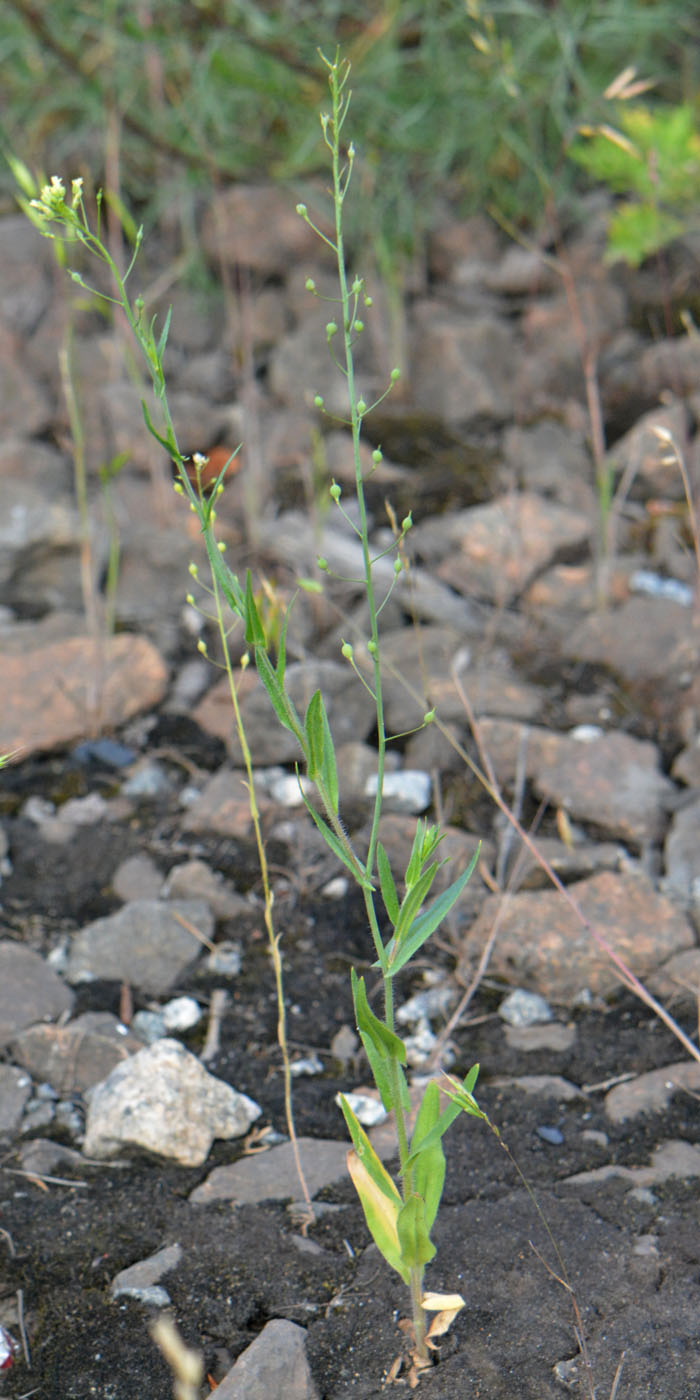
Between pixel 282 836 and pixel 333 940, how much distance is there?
27 centimetres

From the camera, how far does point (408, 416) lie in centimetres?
345

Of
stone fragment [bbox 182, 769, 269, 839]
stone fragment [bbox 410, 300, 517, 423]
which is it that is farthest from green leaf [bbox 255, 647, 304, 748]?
stone fragment [bbox 410, 300, 517, 423]

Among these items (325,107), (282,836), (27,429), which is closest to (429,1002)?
(282,836)

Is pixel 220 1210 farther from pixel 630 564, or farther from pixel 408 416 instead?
pixel 408 416

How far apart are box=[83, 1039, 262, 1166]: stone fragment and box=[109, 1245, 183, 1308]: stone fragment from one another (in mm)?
153

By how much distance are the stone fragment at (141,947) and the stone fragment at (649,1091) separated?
2.26 ft

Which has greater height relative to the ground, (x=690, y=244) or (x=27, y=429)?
(x=690, y=244)

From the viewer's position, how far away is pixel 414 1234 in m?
1.19

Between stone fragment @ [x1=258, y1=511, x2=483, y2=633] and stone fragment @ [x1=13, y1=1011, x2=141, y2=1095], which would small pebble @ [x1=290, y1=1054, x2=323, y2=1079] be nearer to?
stone fragment @ [x1=13, y1=1011, x2=141, y2=1095]

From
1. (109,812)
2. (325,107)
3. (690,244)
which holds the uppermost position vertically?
(325,107)

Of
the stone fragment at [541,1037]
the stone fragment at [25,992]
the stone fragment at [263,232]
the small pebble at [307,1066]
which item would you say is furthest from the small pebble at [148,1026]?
the stone fragment at [263,232]

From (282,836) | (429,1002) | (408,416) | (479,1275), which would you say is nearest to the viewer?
(479,1275)

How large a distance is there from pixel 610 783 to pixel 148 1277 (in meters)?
1.21

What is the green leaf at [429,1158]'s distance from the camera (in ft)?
3.90
